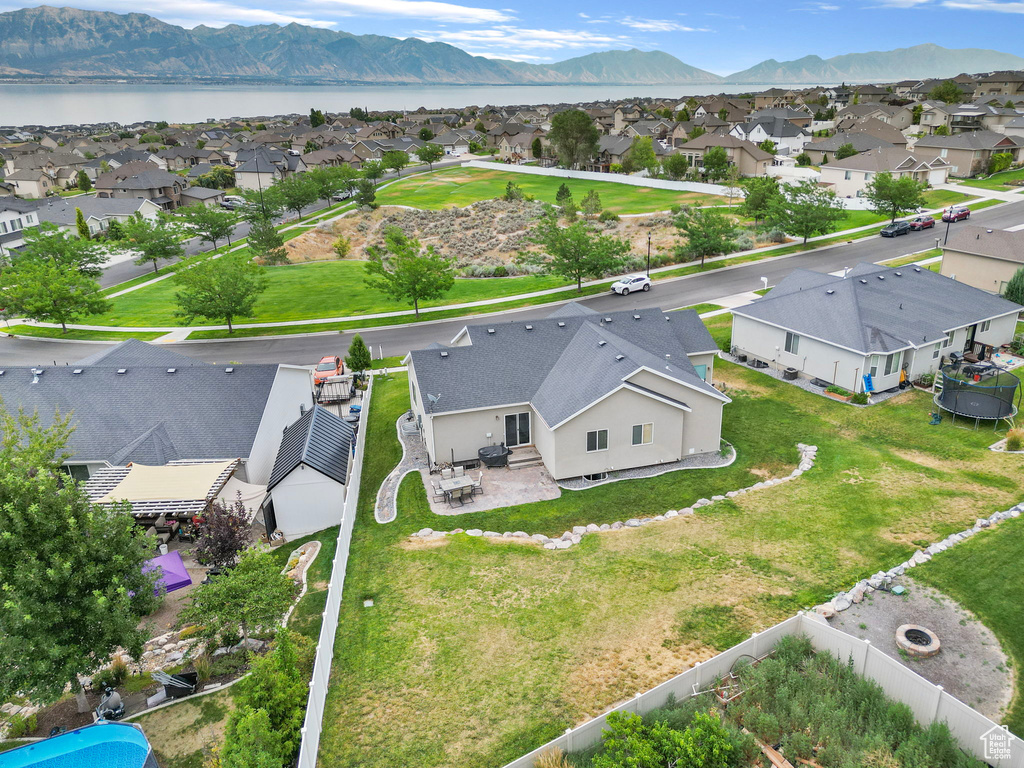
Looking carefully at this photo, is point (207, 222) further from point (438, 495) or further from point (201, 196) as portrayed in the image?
point (438, 495)

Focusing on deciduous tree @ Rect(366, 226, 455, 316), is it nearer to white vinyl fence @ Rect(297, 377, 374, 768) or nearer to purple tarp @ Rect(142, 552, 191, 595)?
white vinyl fence @ Rect(297, 377, 374, 768)

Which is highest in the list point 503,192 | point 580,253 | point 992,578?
point 503,192

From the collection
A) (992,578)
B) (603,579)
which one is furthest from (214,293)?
(992,578)

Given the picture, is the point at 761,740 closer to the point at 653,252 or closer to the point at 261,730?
the point at 261,730

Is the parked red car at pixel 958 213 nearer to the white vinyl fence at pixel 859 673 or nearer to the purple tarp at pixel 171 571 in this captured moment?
the white vinyl fence at pixel 859 673

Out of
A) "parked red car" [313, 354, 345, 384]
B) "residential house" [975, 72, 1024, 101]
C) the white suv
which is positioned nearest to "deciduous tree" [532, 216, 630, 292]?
the white suv

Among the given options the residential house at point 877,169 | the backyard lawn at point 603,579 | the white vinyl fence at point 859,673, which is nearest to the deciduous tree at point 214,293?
the backyard lawn at point 603,579
